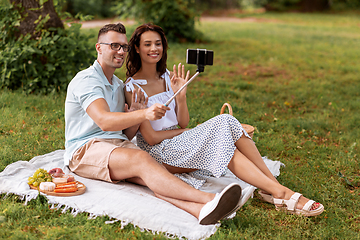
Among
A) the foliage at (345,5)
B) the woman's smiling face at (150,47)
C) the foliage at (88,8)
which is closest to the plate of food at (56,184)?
the woman's smiling face at (150,47)

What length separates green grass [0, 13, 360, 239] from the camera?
8.59ft

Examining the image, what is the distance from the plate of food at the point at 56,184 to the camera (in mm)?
2789

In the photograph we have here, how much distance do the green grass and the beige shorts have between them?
0.38 m

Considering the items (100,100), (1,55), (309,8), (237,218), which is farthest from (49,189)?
(309,8)

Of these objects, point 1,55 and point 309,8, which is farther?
point 309,8

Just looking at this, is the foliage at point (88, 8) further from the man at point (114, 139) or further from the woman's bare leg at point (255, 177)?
the woman's bare leg at point (255, 177)

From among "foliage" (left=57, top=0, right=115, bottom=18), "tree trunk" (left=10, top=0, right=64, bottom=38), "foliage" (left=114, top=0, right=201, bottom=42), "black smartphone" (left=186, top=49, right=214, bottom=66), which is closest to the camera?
"black smartphone" (left=186, top=49, right=214, bottom=66)

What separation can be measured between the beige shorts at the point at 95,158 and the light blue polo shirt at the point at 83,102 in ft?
0.19

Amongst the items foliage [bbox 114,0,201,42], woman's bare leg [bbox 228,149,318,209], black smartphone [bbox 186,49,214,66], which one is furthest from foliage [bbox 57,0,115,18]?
woman's bare leg [bbox 228,149,318,209]

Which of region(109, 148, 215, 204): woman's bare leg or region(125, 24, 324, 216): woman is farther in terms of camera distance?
region(125, 24, 324, 216): woman

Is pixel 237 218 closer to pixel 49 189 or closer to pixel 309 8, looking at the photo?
pixel 49 189

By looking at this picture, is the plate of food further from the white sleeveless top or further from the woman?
the white sleeveless top

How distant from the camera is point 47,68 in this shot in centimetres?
540

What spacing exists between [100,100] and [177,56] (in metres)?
5.47
